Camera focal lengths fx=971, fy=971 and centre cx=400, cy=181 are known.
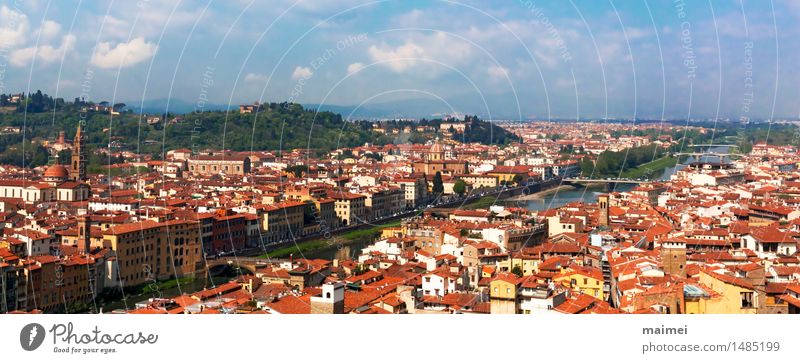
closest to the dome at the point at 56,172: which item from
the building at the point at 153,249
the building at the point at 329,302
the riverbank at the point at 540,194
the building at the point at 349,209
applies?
the building at the point at 349,209

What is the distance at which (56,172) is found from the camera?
14.7 m

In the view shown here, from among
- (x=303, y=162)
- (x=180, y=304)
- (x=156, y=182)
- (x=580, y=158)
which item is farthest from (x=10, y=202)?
(x=580, y=158)

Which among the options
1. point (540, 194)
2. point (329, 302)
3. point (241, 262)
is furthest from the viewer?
point (540, 194)

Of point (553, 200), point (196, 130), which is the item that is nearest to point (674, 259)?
point (553, 200)

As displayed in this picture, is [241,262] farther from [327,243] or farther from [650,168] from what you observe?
[650,168]

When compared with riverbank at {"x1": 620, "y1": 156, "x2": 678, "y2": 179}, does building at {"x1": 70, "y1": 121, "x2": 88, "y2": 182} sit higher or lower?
higher

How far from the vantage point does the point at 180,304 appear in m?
5.91

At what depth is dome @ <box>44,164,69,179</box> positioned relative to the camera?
1459 centimetres

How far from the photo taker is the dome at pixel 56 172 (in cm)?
1459

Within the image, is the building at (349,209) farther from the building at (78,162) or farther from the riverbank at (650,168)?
the riverbank at (650,168)

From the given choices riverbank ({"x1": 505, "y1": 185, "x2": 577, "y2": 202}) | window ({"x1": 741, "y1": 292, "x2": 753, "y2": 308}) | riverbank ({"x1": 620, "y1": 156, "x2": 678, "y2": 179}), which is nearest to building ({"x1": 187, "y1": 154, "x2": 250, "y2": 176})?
riverbank ({"x1": 505, "y1": 185, "x2": 577, "y2": 202})

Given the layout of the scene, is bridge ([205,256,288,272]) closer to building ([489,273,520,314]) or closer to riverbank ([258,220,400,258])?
riverbank ([258,220,400,258])

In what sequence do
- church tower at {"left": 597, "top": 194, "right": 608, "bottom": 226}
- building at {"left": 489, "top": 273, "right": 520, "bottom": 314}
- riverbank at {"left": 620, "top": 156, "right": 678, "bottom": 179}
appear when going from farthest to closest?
riverbank at {"left": 620, "top": 156, "right": 678, "bottom": 179}
church tower at {"left": 597, "top": 194, "right": 608, "bottom": 226}
building at {"left": 489, "top": 273, "right": 520, "bottom": 314}

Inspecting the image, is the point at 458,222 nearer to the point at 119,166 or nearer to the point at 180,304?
the point at 180,304
